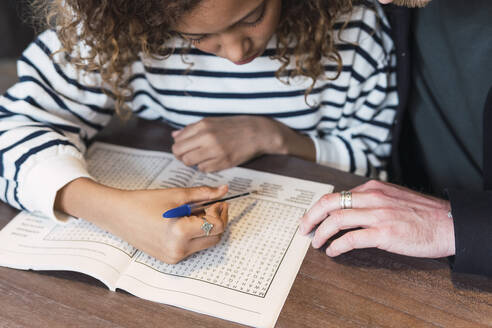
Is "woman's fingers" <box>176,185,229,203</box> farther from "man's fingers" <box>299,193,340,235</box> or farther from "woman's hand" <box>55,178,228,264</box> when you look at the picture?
"man's fingers" <box>299,193,340,235</box>

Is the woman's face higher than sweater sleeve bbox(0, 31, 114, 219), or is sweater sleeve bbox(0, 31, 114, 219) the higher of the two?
the woman's face

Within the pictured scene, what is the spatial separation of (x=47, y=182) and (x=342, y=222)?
0.57 metres

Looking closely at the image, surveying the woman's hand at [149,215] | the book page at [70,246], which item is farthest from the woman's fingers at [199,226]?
the book page at [70,246]

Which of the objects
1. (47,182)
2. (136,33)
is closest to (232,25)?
(136,33)

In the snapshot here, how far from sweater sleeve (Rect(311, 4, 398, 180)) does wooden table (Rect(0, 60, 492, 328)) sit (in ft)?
1.33

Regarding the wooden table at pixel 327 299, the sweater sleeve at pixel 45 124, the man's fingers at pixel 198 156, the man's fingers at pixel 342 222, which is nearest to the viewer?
the wooden table at pixel 327 299

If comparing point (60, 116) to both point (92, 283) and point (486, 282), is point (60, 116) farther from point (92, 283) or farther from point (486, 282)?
point (486, 282)

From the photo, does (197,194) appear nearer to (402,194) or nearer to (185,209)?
(185,209)

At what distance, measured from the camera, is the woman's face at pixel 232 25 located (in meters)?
0.78

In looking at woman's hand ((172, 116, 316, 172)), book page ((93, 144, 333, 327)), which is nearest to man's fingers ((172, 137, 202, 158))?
woman's hand ((172, 116, 316, 172))

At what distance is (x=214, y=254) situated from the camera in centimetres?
82

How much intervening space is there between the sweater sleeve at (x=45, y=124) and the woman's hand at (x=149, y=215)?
4 centimetres

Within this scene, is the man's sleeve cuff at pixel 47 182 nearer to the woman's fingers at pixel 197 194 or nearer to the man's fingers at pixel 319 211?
the woman's fingers at pixel 197 194

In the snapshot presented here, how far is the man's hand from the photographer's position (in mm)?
779
